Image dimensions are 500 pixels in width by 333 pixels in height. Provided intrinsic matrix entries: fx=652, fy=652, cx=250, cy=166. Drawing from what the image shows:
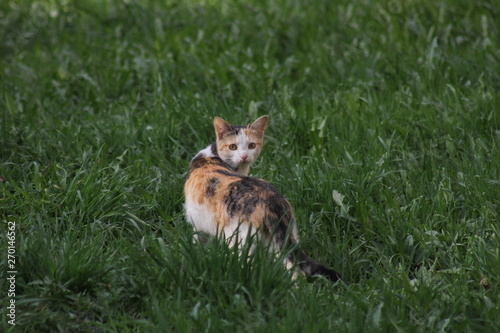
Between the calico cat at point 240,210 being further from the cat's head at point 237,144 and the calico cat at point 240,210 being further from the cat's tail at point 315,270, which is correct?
the cat's head at point 237,144

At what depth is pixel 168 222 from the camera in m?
4.89

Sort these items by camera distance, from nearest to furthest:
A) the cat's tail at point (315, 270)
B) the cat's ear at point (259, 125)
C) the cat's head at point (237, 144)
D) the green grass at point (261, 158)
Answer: the green grass at point (261, 158)
the cat's tail at point (315, 270)
the cat's head at point (237, 144)
the cat's ear at point (259, 125)

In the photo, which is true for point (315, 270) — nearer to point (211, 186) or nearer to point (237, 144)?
point (211, 186)

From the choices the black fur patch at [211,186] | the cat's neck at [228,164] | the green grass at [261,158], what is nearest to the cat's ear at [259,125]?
the cat's neck at [228,164]

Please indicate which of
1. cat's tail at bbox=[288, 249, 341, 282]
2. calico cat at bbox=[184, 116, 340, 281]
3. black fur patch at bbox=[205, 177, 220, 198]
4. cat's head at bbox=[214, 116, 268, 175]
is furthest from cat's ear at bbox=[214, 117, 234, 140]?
cat's tail at bbox=[288, 249, 341, 282]

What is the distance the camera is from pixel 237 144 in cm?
500

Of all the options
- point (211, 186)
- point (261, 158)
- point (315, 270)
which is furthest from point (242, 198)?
point (261, 158)

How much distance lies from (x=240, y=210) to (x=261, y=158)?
1.81 meters

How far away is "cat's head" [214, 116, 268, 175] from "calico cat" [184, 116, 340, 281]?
0.15 m

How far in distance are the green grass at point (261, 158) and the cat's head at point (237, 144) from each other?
0.39 metres

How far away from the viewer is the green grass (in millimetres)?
3695

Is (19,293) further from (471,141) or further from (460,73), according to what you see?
(460,73)

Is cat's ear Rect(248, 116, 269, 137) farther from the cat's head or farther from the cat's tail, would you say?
the cat's tail

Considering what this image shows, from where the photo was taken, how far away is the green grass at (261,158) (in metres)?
3.70
